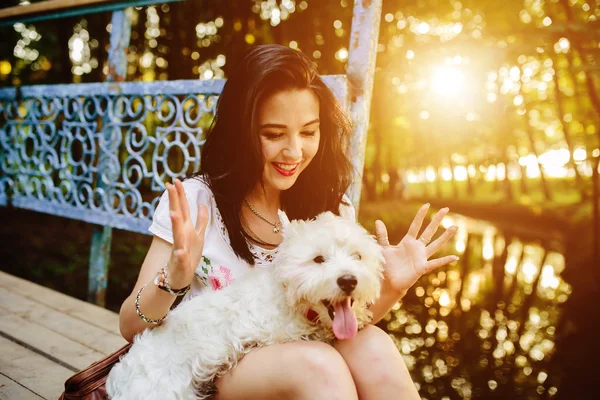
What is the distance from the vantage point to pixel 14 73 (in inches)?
319

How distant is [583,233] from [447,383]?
351 inches

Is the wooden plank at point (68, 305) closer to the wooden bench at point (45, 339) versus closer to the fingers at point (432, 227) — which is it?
the wooden bench at point (45, 339)

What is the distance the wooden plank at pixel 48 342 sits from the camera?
8.36 feet

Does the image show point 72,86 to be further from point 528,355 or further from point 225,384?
point 528,355

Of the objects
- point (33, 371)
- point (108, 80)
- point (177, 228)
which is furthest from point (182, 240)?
point (108, 80)

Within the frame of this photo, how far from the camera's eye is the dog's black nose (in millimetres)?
1451

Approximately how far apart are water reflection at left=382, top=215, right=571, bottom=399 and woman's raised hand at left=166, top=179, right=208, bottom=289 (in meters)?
2.91

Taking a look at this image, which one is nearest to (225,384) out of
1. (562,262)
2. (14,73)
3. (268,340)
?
(268,340)

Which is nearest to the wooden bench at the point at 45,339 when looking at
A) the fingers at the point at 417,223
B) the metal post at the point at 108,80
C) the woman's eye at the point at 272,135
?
the metal post at the point at 108,80

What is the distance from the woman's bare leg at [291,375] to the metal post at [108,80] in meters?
2.57

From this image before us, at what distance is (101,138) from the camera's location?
3.80m

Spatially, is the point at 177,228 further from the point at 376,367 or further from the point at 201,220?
the point at 376,367

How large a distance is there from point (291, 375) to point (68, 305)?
2.41m

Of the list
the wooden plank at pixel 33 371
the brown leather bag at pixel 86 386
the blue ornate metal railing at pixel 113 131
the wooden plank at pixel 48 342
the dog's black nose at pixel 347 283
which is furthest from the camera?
the wooden plank at pixel 48 342
